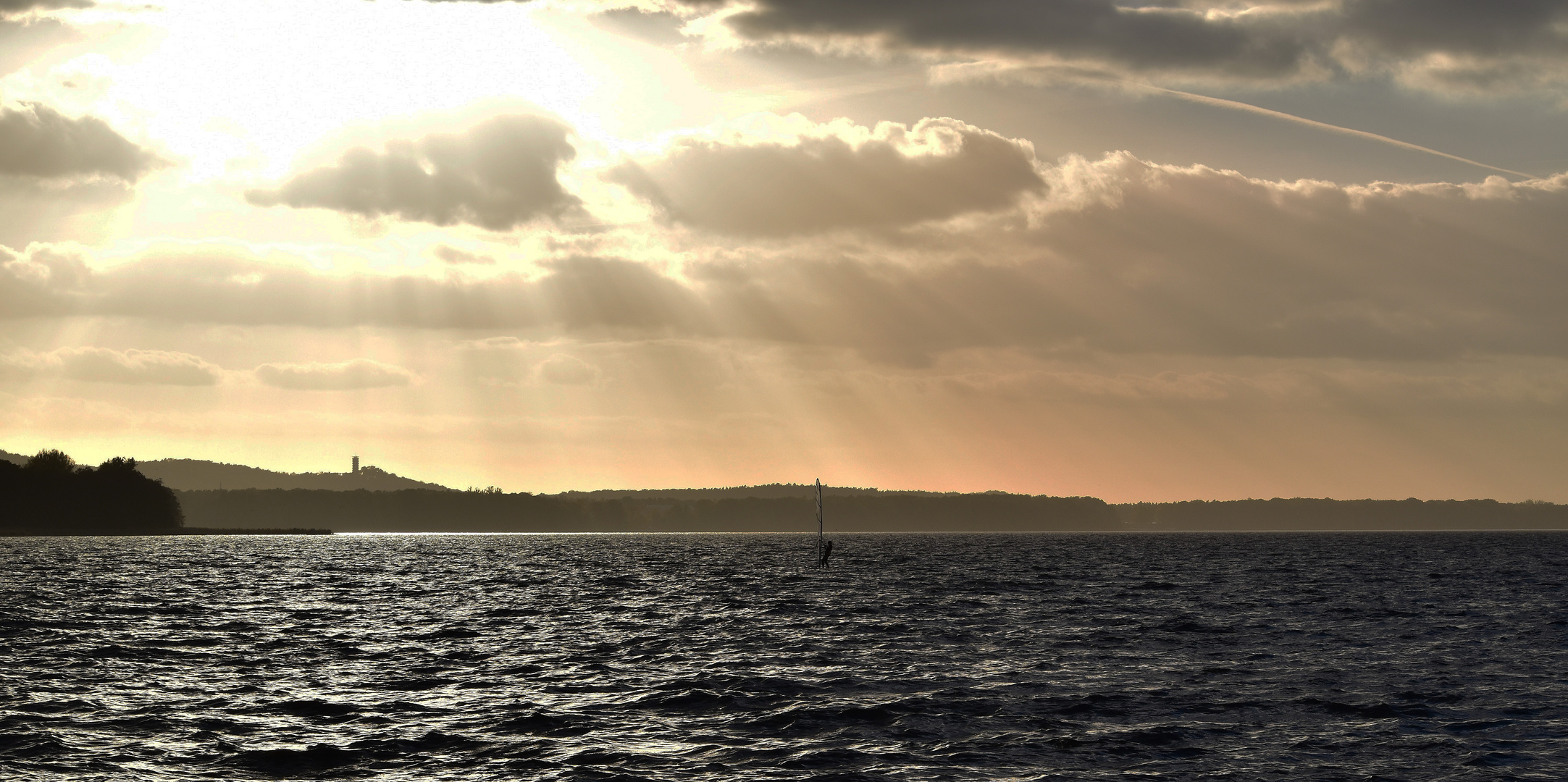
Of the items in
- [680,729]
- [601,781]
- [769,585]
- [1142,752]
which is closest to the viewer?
[601,781]

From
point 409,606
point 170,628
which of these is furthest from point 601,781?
point 409,606

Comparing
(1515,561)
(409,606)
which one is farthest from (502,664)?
(1515,561)

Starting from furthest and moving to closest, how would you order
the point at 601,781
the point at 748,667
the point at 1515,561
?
the point at 1515,561
the point at 748,667
the point at 601,781

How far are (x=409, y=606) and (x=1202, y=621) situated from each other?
45.3 m

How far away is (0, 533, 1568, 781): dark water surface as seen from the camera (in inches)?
1029

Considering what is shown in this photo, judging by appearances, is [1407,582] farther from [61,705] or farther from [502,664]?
[61,705]

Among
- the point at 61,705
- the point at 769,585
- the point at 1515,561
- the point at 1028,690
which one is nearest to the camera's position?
the point at 61,705

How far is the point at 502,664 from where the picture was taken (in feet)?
139

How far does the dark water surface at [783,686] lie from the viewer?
26141 millimetres

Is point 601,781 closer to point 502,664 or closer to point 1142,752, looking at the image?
point 1142,752

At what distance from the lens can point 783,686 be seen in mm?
37062

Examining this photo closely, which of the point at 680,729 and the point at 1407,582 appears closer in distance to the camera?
the point at 680,729

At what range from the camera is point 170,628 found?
55.2 metres

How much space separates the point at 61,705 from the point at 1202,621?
A: 48.7 meters
